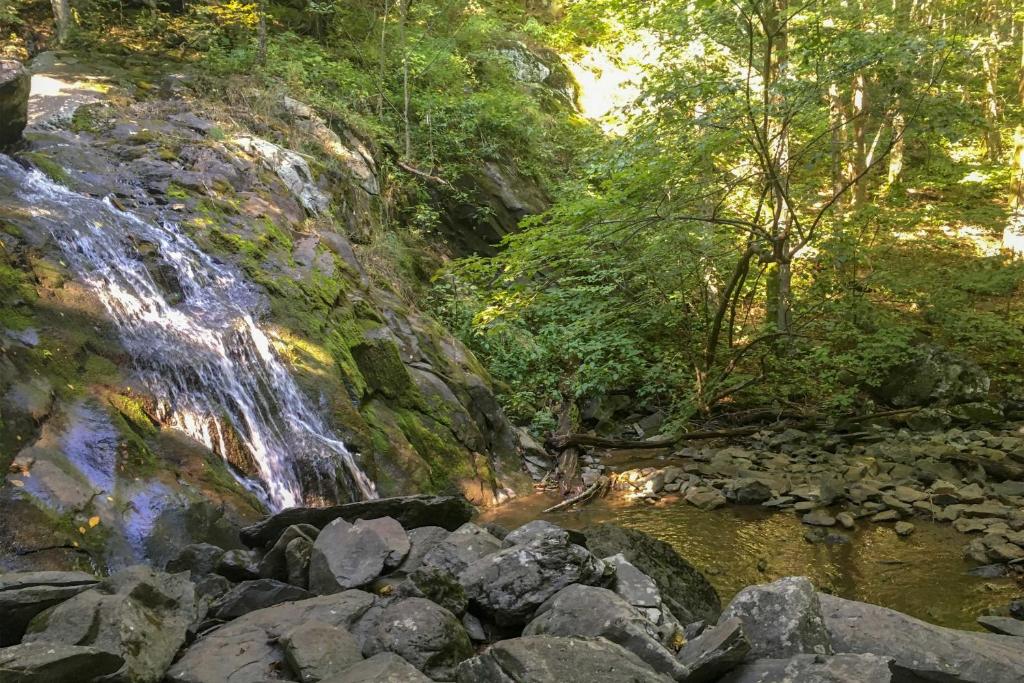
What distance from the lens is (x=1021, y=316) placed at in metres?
12.3

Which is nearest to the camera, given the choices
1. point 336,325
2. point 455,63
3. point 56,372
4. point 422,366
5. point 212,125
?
point 56,372

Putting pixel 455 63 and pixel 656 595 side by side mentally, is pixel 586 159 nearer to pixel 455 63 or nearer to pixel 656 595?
pixel 455 63

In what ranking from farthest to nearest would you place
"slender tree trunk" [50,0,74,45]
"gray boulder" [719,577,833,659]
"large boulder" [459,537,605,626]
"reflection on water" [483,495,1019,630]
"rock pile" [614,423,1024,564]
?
"slender tree trunk" [50,0,74,45] → "rock pile" [614,423,1024,564] → "reflection on water" [483,495,1019,630] → "large boulder" [459,537,605,626] → "gray boulder" [719,577,833,659]

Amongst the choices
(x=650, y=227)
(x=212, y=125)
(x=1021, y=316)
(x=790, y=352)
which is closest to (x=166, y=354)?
(x=212, y=125)

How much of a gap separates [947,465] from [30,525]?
338 inches

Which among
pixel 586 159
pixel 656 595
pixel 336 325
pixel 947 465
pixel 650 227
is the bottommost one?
pixel 947 465

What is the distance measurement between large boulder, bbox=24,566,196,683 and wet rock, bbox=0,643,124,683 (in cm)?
6

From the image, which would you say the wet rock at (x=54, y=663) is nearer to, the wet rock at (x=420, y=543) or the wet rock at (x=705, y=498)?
the wet rock at (x=420, y=543)

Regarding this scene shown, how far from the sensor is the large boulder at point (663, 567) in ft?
14.1

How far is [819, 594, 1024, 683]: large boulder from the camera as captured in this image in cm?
297

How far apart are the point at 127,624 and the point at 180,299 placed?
4.47 metres

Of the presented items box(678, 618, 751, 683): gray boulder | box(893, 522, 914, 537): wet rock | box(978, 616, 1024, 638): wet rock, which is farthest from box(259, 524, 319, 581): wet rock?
box(893, 522, 914, 537): wet rock

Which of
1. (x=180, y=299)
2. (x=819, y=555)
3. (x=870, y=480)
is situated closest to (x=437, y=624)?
(x=819, y=555)

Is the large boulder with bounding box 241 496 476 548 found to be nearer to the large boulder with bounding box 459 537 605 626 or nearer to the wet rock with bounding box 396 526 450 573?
the wet rock with bounding box 396 526 450 573
